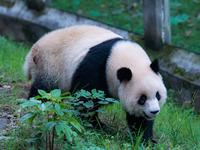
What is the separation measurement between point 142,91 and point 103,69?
676mm

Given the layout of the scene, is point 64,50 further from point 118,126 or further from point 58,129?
point 58,129

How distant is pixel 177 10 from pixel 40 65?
18.0ft

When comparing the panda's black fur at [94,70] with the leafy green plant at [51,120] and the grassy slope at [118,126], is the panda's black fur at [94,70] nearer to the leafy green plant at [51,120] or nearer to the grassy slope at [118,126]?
the grassy slope at [118,126]

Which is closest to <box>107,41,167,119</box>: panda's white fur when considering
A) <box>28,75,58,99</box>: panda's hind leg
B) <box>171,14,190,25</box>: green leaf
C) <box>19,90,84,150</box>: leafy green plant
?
<box>19,90,84,150</box>: leafy green plant

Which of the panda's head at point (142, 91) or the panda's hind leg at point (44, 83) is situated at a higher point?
the panda's head at point (142, 91)

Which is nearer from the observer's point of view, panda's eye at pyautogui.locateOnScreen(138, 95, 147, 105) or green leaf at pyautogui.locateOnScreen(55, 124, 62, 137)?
green leaf at pyautogui.locateOnScreen(55, 124, 62, 137)

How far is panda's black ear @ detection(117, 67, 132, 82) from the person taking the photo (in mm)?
3479

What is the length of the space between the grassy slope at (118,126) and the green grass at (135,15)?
8.94 ft

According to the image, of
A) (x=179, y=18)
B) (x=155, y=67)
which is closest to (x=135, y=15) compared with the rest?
(x=179, y=18)

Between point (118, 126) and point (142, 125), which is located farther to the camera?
point (118, 126)

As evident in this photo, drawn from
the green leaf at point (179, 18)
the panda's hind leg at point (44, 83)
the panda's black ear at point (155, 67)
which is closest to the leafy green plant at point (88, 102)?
the panda's black ear at point (155, 67)

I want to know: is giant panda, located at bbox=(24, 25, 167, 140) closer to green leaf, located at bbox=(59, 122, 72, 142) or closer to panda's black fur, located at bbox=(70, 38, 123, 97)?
→ panda's black fur, located at bbox=(70, 38, 123, 97)

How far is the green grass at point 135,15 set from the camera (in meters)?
7.71

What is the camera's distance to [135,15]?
8.91 meters
